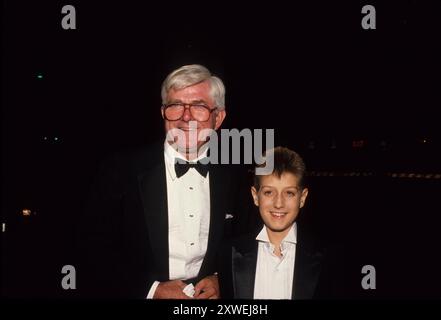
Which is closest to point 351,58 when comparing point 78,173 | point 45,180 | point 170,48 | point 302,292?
point 170,48

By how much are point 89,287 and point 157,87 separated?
433cm

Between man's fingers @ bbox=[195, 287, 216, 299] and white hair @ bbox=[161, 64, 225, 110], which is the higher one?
white hair @ bbox=[161, 64, 225, 110]

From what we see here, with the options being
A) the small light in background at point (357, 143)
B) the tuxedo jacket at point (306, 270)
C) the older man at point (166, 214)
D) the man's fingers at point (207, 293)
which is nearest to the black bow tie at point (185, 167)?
the older man at point (166, 214)

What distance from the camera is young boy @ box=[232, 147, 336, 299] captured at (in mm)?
1659

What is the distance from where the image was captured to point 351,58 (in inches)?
318

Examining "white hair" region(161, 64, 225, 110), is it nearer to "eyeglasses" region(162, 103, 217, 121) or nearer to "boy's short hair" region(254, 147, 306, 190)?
"eyeglasses" region(162, 103, 217, 121)

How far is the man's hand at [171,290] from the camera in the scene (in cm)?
181

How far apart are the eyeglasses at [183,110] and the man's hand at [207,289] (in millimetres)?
850

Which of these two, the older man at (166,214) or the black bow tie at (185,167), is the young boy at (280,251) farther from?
the black bow tie at (185,167)

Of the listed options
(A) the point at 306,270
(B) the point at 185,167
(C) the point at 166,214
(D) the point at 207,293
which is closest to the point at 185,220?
(C) the point at 166,214

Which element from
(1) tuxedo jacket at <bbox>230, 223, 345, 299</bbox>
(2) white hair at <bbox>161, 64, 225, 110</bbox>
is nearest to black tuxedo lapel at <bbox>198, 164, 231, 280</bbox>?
(1) tuxedo jacket at <bbox>230, 223, 345, 299</bbox>

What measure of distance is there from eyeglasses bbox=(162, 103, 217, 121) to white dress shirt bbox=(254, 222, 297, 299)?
0.74m
